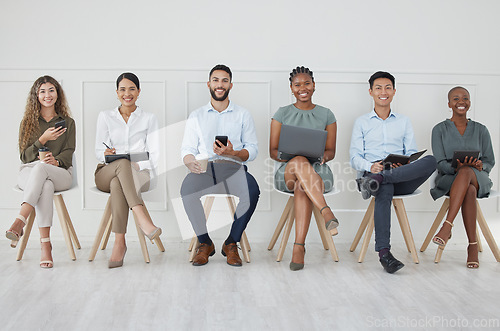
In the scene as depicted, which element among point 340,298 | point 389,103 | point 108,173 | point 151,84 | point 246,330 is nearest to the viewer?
point 246,330

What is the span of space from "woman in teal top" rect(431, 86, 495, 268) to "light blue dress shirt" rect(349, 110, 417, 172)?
7.8 inches

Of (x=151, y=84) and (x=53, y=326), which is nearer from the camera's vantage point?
(x=53, y=326)

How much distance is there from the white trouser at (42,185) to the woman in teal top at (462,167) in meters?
2.45

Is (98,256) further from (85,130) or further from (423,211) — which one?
(423,211)

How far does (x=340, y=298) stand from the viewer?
2.46 metres

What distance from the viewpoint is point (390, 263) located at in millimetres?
2889

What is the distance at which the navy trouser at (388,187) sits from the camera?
3.00 m

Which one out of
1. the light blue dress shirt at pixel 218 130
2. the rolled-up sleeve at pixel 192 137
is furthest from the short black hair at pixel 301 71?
the rolled-up sleeve at pixel 192 137

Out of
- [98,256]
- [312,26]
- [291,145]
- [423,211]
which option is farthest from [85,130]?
[423,211]

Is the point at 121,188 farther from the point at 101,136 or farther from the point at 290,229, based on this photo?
the point at 290,229

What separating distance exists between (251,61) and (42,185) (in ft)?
5.77

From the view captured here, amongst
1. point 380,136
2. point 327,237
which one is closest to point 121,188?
point 327,237

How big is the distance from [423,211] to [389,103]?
3.09 ft

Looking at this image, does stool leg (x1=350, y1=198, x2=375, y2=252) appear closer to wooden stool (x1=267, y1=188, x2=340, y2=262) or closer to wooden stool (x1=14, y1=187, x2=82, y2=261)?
wooden stool (x1=267, y1=188, x2=340, y2=262)
